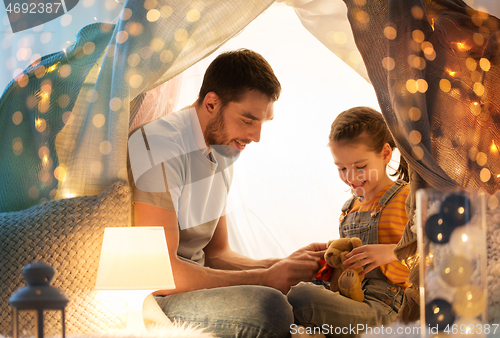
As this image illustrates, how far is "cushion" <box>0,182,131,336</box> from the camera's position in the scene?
1.09 meters

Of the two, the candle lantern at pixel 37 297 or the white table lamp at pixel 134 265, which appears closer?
the candle lantern at pixel 37 297

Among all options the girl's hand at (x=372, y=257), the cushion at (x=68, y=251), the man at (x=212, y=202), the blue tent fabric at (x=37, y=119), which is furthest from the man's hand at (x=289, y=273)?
the blue tent fabric at (x=37, y=119)

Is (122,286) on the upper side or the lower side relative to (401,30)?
lower

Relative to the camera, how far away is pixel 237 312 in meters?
1.12

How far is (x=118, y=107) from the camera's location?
4.11ft

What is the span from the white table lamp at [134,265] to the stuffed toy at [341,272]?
56 cm

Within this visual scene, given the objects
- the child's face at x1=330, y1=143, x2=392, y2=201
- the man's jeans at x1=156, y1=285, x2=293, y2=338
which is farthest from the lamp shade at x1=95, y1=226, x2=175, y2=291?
the child's face at x1=330, y1=143, x2=392, y2=201

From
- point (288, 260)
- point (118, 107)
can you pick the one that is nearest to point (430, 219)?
point (288, 260)

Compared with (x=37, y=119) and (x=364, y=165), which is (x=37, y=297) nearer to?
(x=37, y=119)

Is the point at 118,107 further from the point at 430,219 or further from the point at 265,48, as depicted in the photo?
the point at 430,219

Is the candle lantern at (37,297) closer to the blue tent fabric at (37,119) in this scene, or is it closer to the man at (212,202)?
the man at (212,202)

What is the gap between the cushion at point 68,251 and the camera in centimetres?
109

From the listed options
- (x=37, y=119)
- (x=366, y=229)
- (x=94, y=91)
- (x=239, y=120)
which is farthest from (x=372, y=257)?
(x=37, y=119)

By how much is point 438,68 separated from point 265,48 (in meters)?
0.85
